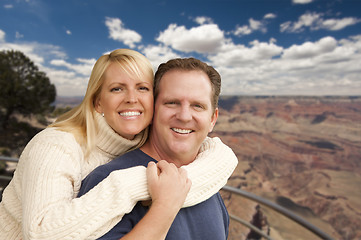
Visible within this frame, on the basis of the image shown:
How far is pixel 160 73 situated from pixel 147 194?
0.89 m

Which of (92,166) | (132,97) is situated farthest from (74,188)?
(132,97)

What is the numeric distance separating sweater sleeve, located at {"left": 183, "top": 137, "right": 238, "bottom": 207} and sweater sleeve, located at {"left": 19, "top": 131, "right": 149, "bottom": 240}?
0.86 feet

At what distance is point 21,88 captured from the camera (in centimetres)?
1759

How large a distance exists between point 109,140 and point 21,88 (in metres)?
19.9

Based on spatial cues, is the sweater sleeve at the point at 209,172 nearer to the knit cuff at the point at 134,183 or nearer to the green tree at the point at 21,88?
the knit cuff at the point at 134,183

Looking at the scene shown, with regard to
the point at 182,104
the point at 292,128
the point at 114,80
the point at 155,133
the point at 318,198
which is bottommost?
the point at 318,198

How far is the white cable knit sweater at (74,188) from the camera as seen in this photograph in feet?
3.05

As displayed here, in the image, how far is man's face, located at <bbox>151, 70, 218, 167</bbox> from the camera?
A: 148 cm

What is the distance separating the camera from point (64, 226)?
92 cm

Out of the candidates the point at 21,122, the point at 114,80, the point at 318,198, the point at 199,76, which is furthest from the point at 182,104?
the point at 318,198

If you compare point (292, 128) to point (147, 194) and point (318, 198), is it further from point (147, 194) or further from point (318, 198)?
point (147, 194)

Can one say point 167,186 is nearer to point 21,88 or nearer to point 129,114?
point 129,114

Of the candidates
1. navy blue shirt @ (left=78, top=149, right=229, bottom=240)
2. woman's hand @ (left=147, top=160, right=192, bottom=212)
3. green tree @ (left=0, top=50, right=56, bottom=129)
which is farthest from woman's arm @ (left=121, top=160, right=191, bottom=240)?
green tree @ (left=0, top=50, right=56, bottom=129)

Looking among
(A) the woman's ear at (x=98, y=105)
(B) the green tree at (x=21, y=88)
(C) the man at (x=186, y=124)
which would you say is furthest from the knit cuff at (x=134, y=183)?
(B) the green tree at (x=21, y=88)
